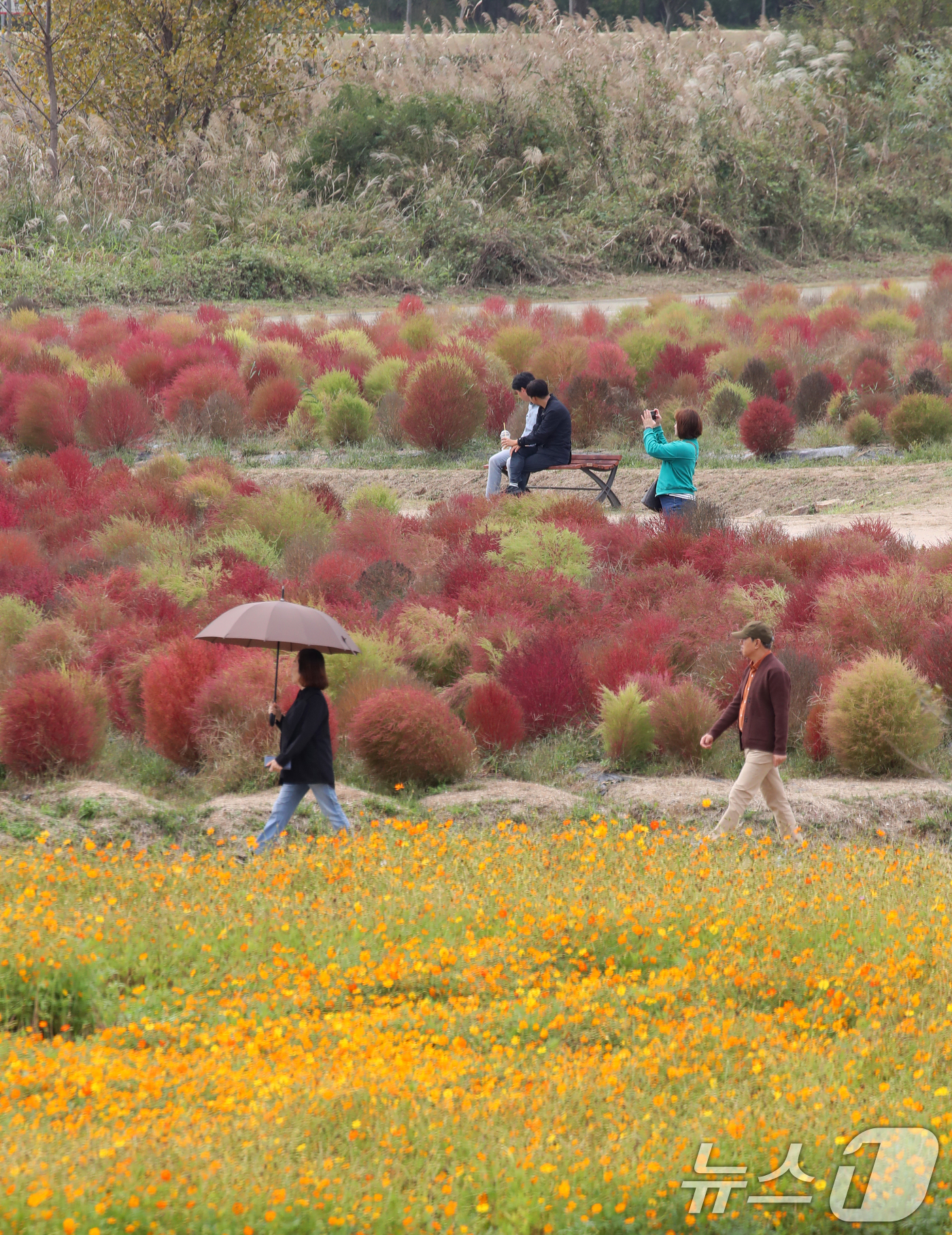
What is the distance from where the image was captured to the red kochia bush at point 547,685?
879 cm

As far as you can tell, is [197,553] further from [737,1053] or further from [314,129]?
[314,129]

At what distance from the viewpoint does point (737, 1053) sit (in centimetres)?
455

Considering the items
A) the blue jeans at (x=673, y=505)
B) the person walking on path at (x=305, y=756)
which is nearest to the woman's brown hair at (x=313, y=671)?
the person walking on path at (x=305, y=756)

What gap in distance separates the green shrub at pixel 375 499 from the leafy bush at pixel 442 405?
251 cm

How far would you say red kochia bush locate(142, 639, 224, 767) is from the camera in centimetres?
818

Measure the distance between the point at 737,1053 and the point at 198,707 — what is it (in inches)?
174

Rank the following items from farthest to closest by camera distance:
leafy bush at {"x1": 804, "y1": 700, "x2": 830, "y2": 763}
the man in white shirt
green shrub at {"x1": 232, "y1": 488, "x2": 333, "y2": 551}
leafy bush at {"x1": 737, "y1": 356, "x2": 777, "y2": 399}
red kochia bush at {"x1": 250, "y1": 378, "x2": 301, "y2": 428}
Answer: leafy bush at {"x1": 737, "y1": 356, "x2": 777, "y2": 399} → red kochia bush at {"x1": 250, "y1": 378, "x2": 301, "y2": 428} → the man in white shirt → green shrub at {"x1": 232, "y1": 488, "x2": 333, "y2": 551} → leafy bush at {"x1": 804, "y1": 700, "x2": 830, "y2": 763}

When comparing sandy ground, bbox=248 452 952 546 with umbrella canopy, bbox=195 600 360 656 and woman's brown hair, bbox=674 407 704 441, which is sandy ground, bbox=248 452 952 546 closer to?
woman's brown hair, bbox=674 407 704 441

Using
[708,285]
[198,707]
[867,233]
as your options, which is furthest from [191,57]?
[198,707]

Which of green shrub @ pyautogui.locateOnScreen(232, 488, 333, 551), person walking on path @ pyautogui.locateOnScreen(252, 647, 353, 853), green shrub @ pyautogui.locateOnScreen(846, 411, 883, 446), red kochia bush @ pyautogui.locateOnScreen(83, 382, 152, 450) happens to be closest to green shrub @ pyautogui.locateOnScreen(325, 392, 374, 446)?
red kochia bush @ pyautogui.locateOnScreen(83, 382, 152, 450)

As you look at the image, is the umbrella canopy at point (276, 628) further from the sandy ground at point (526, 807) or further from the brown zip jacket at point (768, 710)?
the brown zip jacket at point (768, 710)

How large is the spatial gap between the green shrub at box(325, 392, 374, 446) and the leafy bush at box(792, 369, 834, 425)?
4991mm

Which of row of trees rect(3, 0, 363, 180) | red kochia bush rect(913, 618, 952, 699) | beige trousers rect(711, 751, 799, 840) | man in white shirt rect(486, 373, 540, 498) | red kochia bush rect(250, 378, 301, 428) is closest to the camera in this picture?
beige trousers rect(711, 751, 799, 840)

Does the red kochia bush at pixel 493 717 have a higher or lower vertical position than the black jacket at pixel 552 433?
lower
